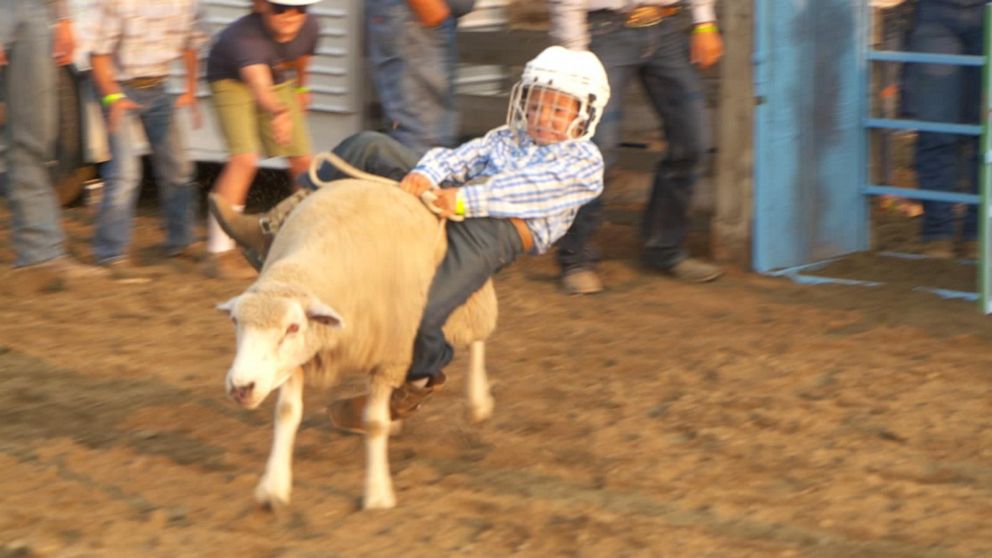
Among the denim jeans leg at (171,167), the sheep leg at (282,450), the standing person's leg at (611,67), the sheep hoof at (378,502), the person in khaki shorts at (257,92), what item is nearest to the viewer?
the sheep leg at (282,450)

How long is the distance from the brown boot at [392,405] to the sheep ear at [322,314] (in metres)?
0.70

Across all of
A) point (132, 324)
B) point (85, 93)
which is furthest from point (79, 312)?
point (85, 93)

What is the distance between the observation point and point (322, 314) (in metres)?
4.47

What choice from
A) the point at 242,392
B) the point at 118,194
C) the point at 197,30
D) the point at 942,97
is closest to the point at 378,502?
the point at 242,392

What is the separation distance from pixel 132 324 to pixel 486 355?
1.70 m

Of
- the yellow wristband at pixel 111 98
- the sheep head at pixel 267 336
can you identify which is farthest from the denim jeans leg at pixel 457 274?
the yellow wristband at pixel 111 98

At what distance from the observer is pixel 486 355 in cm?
676

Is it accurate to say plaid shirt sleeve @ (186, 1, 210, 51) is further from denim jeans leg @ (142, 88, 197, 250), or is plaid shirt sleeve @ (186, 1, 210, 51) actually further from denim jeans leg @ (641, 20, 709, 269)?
denim jeans leg @ (641, 20, 709, 269)

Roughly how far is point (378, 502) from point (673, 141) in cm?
348

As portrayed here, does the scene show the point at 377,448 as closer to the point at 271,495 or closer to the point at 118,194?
the point at 271,495

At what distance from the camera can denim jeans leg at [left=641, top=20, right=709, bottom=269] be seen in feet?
25.1

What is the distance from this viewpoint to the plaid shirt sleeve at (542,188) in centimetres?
528

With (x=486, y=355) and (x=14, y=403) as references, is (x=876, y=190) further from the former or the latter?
(x=14, y=403)

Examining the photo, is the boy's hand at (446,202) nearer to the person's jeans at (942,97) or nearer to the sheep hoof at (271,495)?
the sheep hoof at (271,495)
